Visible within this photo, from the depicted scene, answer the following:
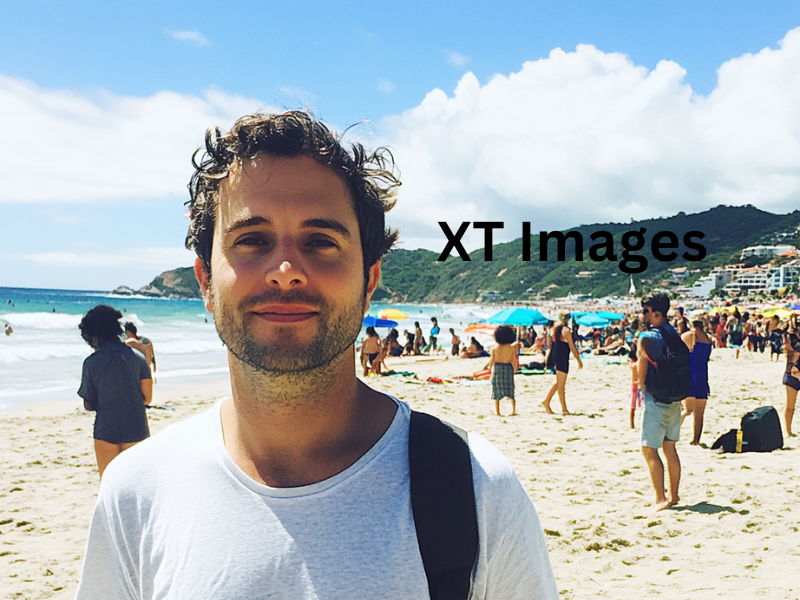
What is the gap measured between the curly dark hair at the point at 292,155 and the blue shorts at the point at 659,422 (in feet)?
16.1

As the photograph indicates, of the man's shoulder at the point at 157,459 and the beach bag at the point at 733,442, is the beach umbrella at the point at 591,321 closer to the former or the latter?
the beach bag at the point at 733,442

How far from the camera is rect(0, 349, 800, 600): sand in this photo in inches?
177

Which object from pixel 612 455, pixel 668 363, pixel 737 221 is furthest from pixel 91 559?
pixel 737 221

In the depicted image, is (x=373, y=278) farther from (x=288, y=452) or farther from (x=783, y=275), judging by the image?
(x=783, y=275)

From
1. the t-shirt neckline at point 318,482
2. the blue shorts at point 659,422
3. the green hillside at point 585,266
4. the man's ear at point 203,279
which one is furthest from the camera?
the green hillside at point 585,266

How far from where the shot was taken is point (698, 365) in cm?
827

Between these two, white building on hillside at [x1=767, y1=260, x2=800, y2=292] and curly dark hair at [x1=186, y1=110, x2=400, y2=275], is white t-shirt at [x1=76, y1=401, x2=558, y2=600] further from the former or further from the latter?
white building on hillside at [x1=767, y1=260, x2=800, y2=292]

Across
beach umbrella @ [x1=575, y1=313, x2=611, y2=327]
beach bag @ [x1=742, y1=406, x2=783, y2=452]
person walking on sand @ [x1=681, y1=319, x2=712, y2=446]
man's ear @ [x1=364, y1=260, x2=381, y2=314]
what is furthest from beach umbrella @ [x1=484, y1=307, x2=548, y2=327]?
man's ear @ [x1=364, y1=260, x2=381, y2=314]

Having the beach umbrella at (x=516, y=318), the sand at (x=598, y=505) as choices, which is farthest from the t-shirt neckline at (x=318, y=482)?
the beach umbrella at (x=516, y=318)

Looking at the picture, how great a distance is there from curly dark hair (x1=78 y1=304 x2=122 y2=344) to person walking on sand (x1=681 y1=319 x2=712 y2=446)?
668 centimetres

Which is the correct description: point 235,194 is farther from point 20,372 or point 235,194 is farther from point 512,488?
point 20,372

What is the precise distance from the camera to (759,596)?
4.02 meters

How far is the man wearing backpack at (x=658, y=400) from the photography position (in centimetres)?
562

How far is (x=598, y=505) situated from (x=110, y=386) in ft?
15.0
